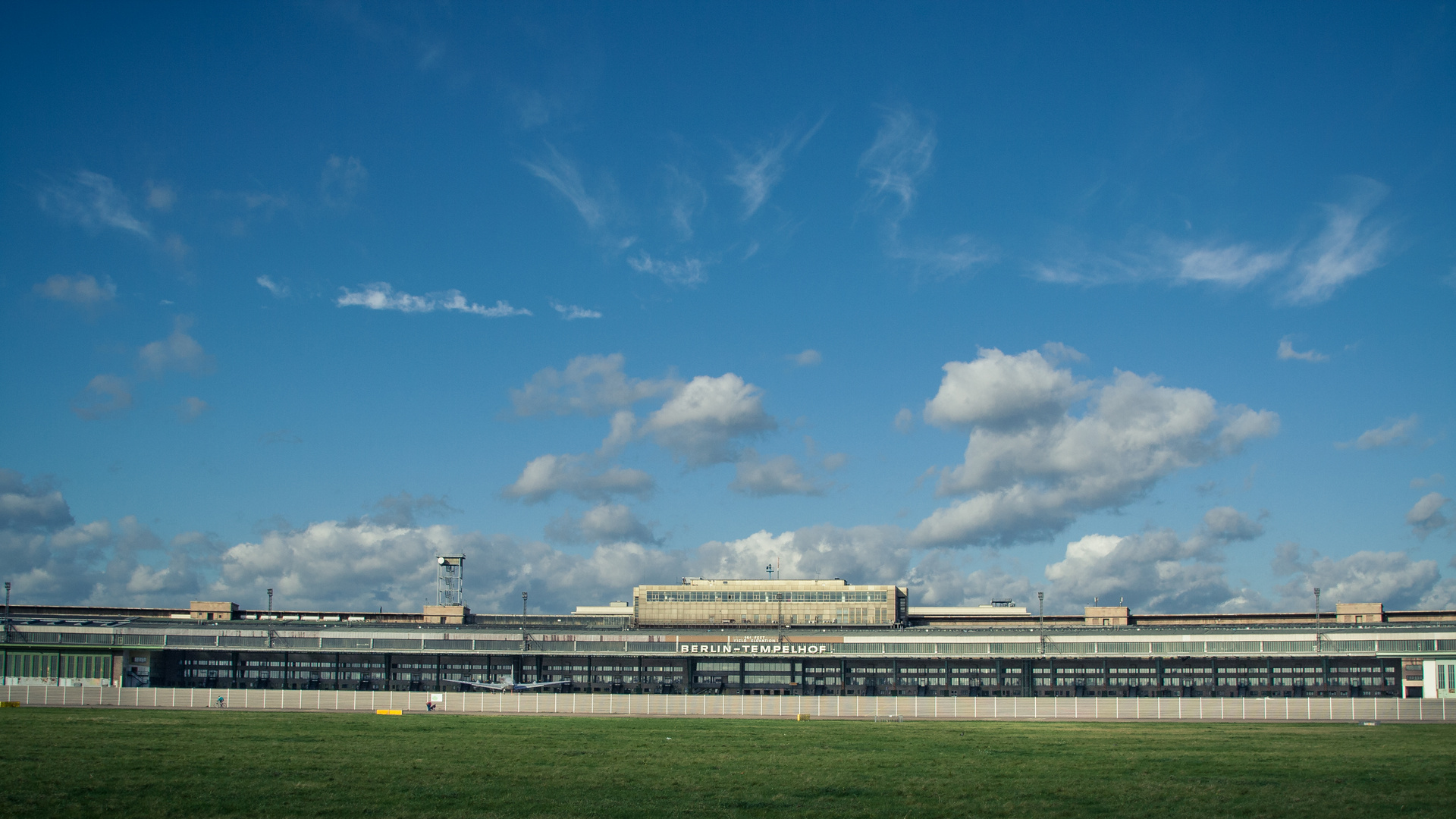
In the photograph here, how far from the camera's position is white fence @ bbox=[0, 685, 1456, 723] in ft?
234

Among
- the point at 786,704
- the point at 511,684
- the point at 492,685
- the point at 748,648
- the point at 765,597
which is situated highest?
the point at 786,704

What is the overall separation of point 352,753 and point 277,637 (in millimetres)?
95994

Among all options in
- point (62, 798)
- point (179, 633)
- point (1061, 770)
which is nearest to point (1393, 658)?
point (1061, 770)

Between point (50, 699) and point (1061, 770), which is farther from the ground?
point (1061, 770)

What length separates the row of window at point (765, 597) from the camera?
552 feet

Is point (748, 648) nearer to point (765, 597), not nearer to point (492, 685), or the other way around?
point (492, 685)

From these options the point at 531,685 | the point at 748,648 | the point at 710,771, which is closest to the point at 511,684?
the point at 531,685

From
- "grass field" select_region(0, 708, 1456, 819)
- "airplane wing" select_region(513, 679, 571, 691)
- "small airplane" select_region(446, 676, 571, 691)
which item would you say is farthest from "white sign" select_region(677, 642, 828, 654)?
"grass field" select_region(0, 708, 1456, 819)

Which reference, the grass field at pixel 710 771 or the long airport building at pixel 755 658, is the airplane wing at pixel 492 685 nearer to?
the long airport building at pixel 755 658

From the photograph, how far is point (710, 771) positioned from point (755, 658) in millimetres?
93212

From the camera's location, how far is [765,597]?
171 meters

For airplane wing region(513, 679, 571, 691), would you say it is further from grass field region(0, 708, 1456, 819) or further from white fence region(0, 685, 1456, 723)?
grass field region(0, 708, 1456, 819)

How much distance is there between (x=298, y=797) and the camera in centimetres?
3000

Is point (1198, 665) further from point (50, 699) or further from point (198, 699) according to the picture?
point (50, 699)
